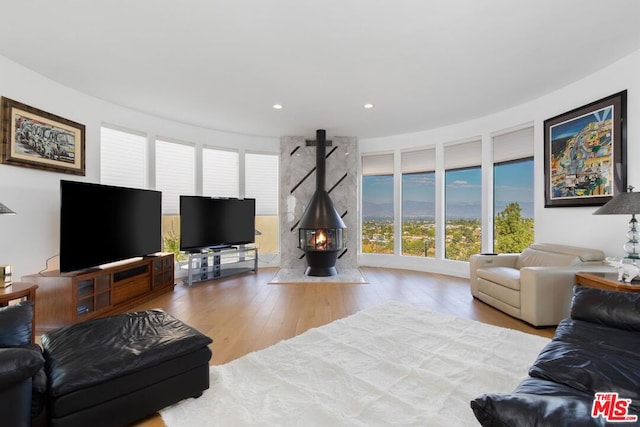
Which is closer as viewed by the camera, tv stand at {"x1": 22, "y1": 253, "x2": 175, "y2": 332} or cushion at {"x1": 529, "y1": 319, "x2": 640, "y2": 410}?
cushion at {"x1": 529, "y1": 319, "x2": 640, "y2": 410}

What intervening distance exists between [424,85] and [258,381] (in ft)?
11.8

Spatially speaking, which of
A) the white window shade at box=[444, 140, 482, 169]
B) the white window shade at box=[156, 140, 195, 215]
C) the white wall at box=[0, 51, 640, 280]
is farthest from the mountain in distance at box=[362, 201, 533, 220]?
the white window shade at box=[156, 140, 195, 215]

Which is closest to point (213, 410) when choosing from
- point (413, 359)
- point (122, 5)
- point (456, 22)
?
point (413, 359)

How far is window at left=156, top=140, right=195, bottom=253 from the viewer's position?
4996 mm

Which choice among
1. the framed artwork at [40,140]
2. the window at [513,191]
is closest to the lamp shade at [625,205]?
the window at [513,191]

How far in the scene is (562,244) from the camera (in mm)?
3770

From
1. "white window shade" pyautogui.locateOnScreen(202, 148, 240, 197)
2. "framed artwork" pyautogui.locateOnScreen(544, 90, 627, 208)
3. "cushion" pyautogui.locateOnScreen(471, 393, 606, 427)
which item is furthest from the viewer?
"white window shade" pyautogui.locateOnScreen(202, 148, 240, 197)

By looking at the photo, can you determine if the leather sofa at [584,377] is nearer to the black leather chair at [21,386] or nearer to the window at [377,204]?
the black leather chair at [21,386]

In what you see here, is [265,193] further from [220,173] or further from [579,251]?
[579,251]

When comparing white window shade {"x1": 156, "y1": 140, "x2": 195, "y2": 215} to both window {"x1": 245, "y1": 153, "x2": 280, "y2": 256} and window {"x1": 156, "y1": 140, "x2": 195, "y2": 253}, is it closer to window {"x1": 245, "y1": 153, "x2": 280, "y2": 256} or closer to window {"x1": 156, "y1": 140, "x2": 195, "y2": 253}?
window {"x1": 156, "y1": 140, "x2": 195, "y2": 253}

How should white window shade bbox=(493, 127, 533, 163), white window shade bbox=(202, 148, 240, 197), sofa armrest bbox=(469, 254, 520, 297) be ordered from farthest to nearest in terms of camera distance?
white window shade bbox=(202, 148, 240, 197)
white window shade bbox=(493, 127, 533, 163)
sofa armrest bbox=(469, 254, 520, 297)

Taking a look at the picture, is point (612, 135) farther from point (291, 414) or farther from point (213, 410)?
point (213, 410)

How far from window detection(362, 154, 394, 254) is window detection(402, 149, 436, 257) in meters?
0.30

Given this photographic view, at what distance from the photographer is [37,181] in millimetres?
3303
